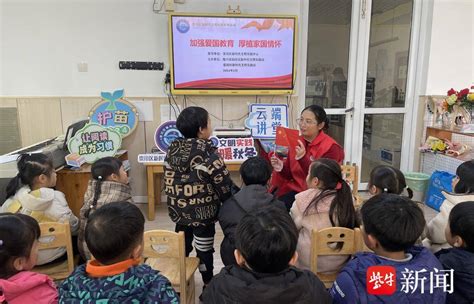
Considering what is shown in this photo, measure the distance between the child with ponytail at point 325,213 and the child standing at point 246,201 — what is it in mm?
132

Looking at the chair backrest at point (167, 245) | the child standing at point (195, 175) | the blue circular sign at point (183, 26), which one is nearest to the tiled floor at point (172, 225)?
the child standing at point (195, 175)

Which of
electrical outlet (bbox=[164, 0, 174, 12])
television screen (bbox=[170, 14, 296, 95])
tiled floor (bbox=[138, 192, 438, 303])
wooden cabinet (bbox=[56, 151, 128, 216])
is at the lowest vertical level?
tiled floor (bbox=[138, 192, 438, 303])

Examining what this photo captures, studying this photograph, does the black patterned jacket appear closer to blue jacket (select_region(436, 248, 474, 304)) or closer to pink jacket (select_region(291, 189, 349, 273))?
pink jacket (select_region(291, 189, 349, 273))

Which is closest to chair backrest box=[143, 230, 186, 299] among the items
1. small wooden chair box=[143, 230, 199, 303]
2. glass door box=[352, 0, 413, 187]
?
small wooden chair box=[143, 230, 199, 303]

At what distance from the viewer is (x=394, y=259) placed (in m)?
1.24

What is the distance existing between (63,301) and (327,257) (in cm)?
113

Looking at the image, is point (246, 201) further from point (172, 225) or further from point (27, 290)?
point (172, 225)

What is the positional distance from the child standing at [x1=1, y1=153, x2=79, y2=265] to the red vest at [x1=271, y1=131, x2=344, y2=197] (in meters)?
1.40

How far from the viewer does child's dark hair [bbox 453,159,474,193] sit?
70.8 inches

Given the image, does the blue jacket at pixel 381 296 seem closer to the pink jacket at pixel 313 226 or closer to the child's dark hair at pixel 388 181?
the pink jacket at pixel 313 226

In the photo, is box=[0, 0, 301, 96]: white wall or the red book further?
box=[0, 0, 301, 96]: white wall

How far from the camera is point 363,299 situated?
1180mm

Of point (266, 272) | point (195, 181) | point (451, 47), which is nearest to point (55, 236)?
point (195, 181)

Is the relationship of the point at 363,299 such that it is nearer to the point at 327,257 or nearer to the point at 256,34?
the point at 327,257
